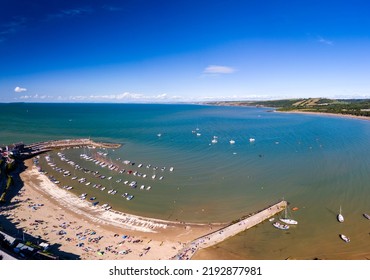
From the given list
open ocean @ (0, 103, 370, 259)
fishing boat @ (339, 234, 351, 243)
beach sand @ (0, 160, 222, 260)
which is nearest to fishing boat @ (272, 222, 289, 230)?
open ocean @ (0, 103, 370, 259)

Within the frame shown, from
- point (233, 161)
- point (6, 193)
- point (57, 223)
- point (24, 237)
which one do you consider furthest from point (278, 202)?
point (6, 193)

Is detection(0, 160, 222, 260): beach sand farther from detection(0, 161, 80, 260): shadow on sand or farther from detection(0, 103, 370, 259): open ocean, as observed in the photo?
detection(0, 103, 370, 259): open ocean

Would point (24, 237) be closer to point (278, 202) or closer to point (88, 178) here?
point (88, 178)

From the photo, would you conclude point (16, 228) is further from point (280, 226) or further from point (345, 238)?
point (345, 238)

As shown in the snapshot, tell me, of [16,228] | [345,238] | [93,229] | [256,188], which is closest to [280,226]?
[345,238]

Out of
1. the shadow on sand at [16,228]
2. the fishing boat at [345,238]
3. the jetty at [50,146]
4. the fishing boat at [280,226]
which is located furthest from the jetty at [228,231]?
the jetty at [50,146]

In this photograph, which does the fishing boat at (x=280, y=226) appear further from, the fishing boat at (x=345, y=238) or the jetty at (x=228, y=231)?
the fishing boat at (x=345, y=238)
